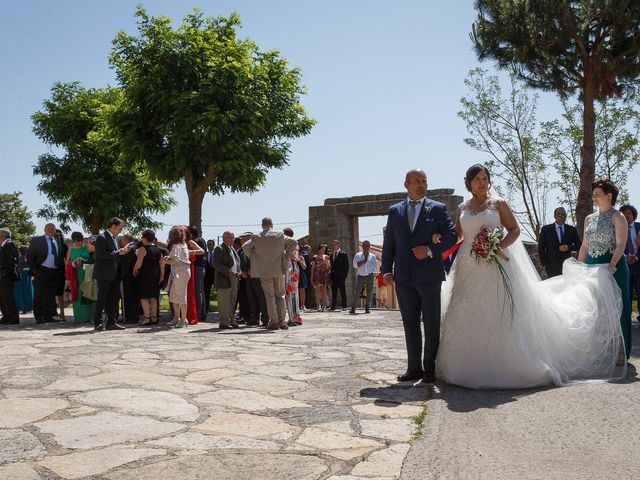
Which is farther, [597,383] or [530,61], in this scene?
[530,61]

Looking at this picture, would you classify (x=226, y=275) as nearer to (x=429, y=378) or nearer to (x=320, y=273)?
(x=320, y=273)

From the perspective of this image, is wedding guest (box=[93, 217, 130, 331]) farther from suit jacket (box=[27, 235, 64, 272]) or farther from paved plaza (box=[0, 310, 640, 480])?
paved plaza (box=[0, 310, 640, 480])

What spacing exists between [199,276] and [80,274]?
267 cm

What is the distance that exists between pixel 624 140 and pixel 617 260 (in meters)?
20.4

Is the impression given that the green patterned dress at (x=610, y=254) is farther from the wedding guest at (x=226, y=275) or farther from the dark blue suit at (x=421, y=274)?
the wedding guest at (x=226, y=275)

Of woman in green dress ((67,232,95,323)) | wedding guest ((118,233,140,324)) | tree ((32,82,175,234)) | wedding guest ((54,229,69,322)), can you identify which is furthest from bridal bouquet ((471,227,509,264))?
tree ((32,82,175,234))

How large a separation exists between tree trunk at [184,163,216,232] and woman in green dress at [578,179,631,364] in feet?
48.1

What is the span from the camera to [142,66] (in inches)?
789

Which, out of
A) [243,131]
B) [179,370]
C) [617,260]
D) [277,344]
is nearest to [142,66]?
[243,131]

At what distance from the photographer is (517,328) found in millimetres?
6078

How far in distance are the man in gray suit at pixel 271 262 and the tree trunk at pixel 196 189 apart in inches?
352

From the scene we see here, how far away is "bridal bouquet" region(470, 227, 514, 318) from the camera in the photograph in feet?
20.1

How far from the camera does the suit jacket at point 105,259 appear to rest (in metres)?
12.0

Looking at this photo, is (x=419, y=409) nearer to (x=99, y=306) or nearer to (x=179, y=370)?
(x=179, y=370)
